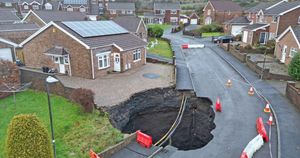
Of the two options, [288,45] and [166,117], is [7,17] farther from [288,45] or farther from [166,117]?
[288,45]

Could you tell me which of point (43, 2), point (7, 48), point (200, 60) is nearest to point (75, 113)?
point (7, 48)

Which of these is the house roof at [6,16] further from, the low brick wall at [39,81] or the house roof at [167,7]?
the house roof at [167,7]

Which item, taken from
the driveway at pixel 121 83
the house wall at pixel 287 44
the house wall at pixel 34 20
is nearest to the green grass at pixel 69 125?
the driveway at pixel 121 83

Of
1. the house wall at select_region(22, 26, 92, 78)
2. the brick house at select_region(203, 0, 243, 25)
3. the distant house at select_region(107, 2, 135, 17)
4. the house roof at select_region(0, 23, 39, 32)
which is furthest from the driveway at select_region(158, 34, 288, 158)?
the distant house at select_region(107, 2, 135, 17)

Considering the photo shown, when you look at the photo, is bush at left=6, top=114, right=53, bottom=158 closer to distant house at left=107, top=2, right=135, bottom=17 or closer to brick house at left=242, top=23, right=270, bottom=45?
brick house at left=242, top=23, right=270, bottom=45

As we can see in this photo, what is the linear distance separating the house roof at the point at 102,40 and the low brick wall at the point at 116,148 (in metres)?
11.9

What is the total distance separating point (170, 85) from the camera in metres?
21.9

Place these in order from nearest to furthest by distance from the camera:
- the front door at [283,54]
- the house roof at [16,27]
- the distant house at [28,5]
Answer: the front door at [283,54] < the house roof at [16,27] < the distant house at [28,5]

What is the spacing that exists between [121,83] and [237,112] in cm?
1047

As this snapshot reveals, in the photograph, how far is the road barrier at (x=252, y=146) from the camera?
11492 millimetres

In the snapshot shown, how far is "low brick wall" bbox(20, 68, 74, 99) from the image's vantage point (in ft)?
62.1

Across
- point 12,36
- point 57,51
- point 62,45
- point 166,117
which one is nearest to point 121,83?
point 166,117

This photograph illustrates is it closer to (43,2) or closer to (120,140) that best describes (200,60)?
(120,140)

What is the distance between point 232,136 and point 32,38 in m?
22.6
